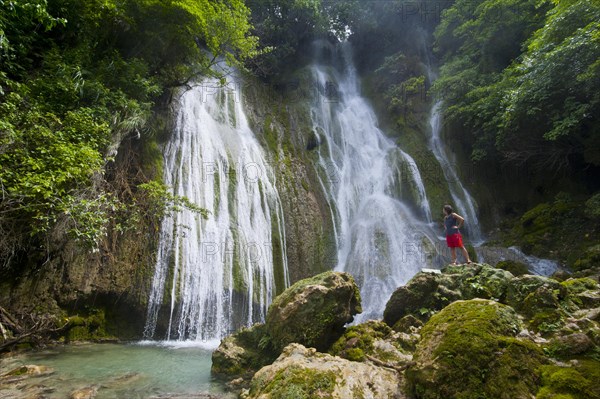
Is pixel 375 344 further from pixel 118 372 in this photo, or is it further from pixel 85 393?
pixel 118 372

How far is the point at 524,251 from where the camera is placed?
11797 millimetres

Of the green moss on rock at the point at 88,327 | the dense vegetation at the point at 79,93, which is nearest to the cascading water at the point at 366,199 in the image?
the green moss on rock at the point at 88,327

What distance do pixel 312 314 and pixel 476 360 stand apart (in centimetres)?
270

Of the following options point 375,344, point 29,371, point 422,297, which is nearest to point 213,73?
point 29,371

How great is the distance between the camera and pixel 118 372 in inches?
202

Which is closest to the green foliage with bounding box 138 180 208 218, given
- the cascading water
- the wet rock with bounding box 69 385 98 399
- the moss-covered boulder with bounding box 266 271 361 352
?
the moss-covered boulder with bounding box 266 271 361 352

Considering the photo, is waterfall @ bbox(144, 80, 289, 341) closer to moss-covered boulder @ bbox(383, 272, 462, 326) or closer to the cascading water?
the cascading water

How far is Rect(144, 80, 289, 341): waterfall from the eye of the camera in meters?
8.45

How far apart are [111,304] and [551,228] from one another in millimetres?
14031

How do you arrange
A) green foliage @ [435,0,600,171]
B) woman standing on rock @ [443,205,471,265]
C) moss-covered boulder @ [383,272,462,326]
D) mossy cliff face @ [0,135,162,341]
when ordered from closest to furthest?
moss-covered boulder @ [383,272,462,326]
mossy cliff face @ [0,135,162,341]
woman standing on rock @ [443,205,471,265]
green foliage @ [435,0,600,171]

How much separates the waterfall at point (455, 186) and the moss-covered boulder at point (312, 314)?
10.3 metres

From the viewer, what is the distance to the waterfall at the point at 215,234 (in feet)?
27.7

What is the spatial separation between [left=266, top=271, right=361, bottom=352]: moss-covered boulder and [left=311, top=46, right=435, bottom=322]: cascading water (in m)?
4.27

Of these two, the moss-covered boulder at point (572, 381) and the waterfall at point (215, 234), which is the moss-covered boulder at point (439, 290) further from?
the waterfall at point (215, 234)
